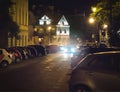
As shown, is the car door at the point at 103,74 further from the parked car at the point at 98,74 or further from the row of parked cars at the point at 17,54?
the row of parked cars at the point at 17,54

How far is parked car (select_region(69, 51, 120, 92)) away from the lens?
11047 mm

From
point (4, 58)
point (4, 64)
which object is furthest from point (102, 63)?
point (4, 64)

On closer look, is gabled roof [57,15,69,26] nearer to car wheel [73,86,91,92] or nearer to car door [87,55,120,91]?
→ car wheel [73,86,91,92]

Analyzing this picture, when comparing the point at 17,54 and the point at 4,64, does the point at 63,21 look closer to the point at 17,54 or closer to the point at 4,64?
the point at 17,54

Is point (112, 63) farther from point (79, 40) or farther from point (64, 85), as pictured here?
point (79, 40)

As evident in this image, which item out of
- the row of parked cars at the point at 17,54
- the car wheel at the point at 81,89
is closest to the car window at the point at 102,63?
the car wheel at the point at 81,89

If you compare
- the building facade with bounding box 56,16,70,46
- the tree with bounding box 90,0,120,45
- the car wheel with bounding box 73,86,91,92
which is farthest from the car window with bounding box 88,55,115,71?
the building facade with bounding box 56,16,70,46

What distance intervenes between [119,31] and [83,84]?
63.1ft

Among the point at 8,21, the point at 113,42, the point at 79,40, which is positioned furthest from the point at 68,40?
the point at 113,42

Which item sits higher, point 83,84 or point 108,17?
point 108,17

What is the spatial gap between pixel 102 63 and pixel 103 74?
0.39 metres

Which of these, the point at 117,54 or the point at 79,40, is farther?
the point at 79,40

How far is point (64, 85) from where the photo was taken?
60.9 ft

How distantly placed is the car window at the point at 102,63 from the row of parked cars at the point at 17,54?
2055 cm
